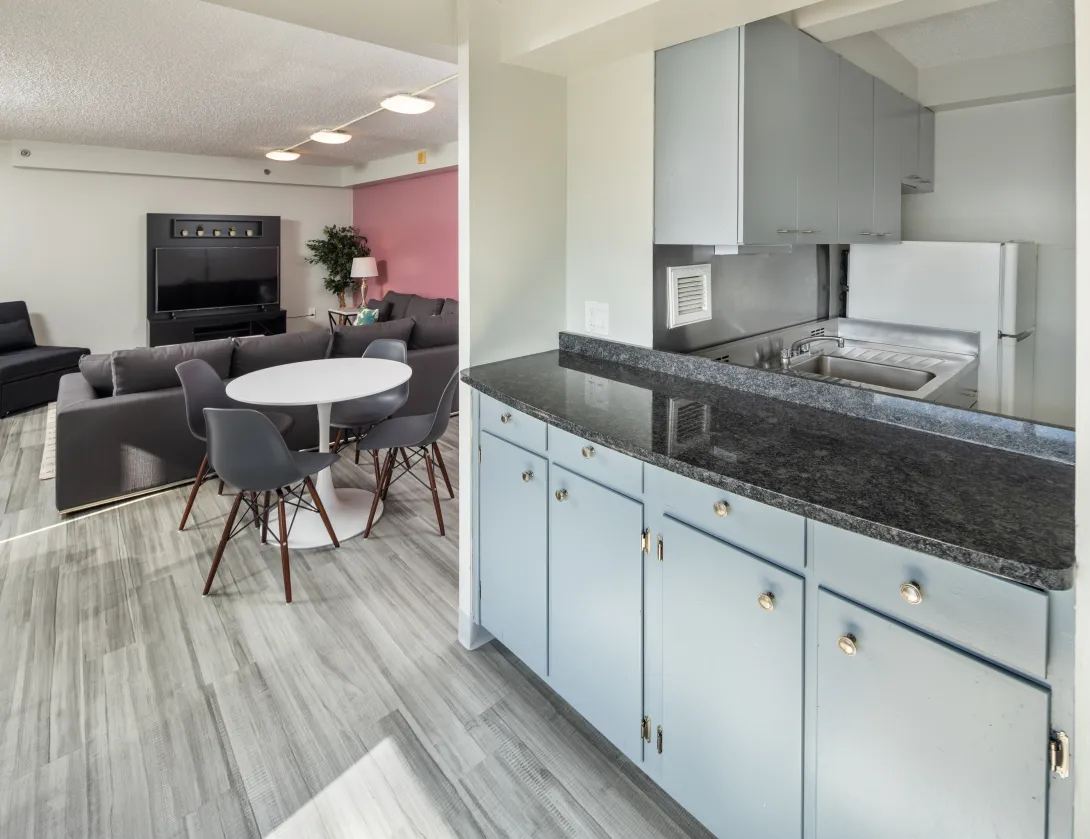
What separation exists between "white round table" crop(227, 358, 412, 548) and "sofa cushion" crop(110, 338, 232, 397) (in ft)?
1.38

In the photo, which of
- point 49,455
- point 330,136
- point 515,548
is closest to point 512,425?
point 515,548

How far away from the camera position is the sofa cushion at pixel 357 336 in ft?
13.6

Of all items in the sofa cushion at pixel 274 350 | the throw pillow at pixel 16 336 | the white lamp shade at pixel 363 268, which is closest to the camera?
the sofa cushion at pixel 274 350

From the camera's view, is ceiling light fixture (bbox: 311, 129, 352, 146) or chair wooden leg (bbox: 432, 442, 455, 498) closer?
chair wooden leg (bbox: 432, 442, 455, 498)

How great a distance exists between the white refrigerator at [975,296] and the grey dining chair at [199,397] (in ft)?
9.95

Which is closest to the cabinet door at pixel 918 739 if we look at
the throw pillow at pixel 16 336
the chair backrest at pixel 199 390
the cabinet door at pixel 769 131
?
the cabinet door at pixel 769 131

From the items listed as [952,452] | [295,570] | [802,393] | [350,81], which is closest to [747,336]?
[802,393]

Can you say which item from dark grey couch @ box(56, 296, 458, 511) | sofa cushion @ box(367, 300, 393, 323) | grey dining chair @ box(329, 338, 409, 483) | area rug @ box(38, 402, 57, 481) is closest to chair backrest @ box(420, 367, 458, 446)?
grey dining chair @ box(329, 338, 409, 483)

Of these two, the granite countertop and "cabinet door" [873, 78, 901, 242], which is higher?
"cabinet door" [873, 78, 901, 242]

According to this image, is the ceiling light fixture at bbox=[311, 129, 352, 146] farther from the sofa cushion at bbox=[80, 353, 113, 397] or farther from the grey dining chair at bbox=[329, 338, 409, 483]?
the sofa cushion at bbox=[80, 353, 113, 397]

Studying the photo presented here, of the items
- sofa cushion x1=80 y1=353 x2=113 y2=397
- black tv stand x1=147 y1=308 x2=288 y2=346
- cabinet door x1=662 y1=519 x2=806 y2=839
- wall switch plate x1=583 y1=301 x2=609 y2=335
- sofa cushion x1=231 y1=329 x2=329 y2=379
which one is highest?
black tv stand x1=147 y1=308 x2=288 y2=346

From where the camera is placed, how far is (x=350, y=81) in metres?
4.25

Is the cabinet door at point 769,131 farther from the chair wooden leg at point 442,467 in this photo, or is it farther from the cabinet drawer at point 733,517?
the chair wooden leg at point 442,467

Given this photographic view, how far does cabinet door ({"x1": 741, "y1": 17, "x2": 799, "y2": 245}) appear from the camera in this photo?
1840 mm
